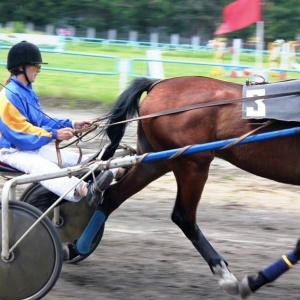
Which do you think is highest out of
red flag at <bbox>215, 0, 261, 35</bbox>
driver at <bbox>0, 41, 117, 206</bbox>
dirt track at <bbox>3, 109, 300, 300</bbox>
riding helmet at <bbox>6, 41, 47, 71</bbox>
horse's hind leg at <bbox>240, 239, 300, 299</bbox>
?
red flag at <bbox>215, 0, 261, 35</bbox>

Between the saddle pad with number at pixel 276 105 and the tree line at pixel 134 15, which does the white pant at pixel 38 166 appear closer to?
the saddle pad with number at pixel 276 105

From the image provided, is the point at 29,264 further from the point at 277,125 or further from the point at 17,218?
the point at 277,125

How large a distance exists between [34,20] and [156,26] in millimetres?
8369

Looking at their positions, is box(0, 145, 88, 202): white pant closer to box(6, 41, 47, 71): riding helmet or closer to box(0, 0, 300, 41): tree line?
box(6, 41, 47, 71): riding helmet

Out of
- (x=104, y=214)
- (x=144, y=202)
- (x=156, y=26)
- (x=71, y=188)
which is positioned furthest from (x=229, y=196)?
(x=156, y=26)

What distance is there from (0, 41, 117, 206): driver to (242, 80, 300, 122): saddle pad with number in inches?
37.5

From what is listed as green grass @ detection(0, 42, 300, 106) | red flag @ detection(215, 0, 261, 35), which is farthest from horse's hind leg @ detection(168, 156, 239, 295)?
green grass @ detection(0, 42, 300, 106)

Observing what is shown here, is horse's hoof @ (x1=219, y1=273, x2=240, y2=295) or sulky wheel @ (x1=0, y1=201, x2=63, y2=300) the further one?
horse's hoof @ (x1=219, y1=273, x2=240, y2=295)

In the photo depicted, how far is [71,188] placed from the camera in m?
4.36

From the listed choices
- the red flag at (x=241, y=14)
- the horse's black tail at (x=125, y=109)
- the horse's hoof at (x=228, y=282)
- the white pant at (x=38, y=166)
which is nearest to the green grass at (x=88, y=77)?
the red flag at (x=241, y=14)

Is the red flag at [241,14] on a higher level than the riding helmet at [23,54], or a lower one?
higher

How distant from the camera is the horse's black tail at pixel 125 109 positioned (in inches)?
194

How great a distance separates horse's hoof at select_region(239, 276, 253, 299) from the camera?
4.26 meters

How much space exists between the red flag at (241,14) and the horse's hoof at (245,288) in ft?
20.5
